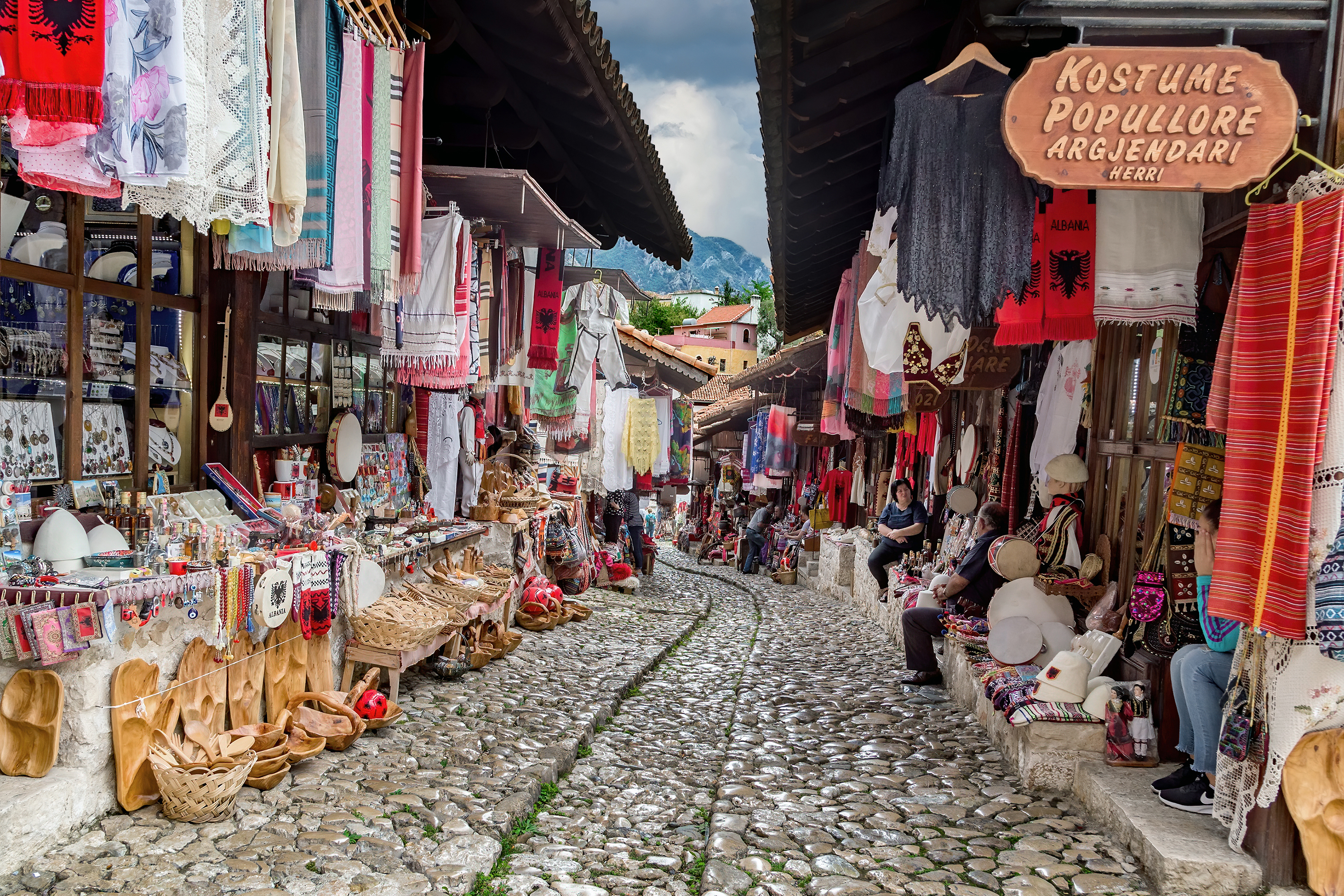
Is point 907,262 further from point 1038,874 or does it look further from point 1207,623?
point 1038,874

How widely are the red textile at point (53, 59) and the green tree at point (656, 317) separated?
164 feet

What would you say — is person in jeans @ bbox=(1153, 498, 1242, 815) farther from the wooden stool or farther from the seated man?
the wooden stool

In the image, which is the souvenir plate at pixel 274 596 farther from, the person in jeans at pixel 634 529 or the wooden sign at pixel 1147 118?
the person in jeans at pixel 634 529

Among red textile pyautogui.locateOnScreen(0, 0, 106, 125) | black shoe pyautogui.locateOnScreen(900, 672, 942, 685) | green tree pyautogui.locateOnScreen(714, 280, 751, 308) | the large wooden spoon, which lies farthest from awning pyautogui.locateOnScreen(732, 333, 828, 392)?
green tree pyautogui.locateOnScreen(714, 280, 751, 308)

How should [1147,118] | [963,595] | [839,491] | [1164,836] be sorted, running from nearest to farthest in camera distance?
[1147,118]
[1164,836]
[963,595]
[839,491]

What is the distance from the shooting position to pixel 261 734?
4805 mm

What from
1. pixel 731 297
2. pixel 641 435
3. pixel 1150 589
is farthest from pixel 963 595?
pixel 731 297

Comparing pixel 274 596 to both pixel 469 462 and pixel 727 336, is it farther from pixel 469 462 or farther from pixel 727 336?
pixel 727 336

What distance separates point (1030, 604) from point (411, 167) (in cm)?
502

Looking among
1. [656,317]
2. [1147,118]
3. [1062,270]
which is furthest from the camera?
[656,317]

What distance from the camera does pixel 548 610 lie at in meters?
9.81

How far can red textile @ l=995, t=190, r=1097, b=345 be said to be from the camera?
15.3 ft

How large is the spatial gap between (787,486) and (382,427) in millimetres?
17350

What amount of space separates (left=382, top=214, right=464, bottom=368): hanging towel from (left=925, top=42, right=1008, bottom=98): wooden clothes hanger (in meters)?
3.65
